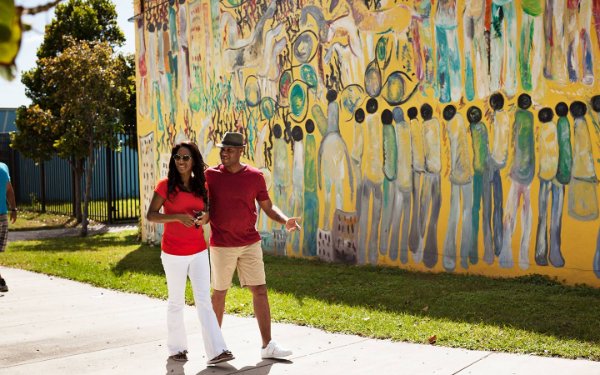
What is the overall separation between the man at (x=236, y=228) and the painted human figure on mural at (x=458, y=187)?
4395 millimetres

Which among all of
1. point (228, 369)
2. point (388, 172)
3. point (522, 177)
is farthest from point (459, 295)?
point (228, 369)

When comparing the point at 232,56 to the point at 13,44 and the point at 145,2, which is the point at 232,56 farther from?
the point at 13,44

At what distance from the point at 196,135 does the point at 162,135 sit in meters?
1.33

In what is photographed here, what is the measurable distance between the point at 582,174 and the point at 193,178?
5.00 m

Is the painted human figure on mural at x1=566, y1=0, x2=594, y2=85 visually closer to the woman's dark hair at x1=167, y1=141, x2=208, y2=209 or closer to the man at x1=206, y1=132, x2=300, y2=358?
the man at x1=206, y1=132, x2=300, y2=358

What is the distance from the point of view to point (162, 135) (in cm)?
1570

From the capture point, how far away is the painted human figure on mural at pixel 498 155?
958 centimetres

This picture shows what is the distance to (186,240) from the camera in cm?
594

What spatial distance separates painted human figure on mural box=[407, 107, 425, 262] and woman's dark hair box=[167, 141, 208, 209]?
5.05m

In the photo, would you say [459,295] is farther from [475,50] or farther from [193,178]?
[193,178]

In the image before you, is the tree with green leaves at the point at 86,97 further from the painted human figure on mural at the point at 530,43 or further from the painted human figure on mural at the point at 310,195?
the painted human figure on mural at the point at 530,43

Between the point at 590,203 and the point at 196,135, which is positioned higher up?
the point at 196,135

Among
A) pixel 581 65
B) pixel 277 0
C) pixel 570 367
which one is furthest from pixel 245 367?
pixel 277 0

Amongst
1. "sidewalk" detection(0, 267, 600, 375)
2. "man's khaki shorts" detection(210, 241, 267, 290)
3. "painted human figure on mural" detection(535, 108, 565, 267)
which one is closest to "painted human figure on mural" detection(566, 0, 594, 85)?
"painted human figure on mural" detection(535, 108, 565, 267)
